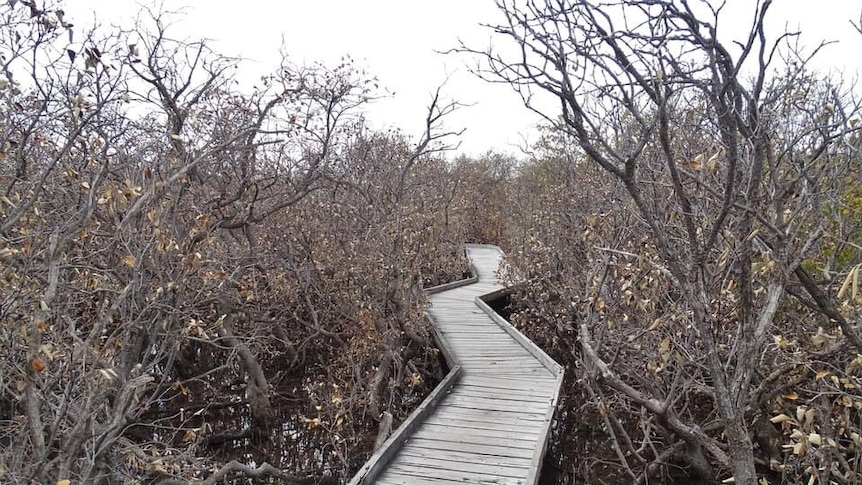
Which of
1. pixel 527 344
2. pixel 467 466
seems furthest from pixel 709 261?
pixel 527 344

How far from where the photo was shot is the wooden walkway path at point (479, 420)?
5.70 m

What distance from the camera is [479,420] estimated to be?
6.99 meters

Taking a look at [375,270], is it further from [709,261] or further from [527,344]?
[709,261]

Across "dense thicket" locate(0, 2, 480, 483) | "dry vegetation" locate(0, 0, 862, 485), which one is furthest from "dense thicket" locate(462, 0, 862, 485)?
"dense thicket" locate(0, 2, 480, 483)

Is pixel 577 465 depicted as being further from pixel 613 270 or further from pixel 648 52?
pixel 648 52

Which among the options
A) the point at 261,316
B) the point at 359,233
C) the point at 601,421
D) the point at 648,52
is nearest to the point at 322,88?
the point at 359,233

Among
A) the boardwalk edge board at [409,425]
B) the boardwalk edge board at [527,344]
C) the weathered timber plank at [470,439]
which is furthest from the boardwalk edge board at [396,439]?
the boardwalk edge board at [527,344]

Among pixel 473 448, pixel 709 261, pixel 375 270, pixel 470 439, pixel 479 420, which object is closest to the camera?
pixel 709 261

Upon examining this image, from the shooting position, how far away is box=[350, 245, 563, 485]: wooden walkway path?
225 inches

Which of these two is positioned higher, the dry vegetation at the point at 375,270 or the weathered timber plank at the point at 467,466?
the dry vegetation at the point at 375,270

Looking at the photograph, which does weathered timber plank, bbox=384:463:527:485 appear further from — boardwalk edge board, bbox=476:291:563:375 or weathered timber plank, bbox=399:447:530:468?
boardwalk edge board, bbox=476:291:563:375

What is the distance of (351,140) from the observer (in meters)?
11.2

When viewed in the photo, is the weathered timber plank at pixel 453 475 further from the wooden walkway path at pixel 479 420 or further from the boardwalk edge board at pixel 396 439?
the boardwalk edge board at pixel 396 439

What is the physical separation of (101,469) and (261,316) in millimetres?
4844
